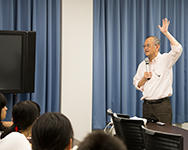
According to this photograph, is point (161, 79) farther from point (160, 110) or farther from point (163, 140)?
point (163, 140)

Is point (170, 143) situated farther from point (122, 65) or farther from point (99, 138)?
point (122, 65)

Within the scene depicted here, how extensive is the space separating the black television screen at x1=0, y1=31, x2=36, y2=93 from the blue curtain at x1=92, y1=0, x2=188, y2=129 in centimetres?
110

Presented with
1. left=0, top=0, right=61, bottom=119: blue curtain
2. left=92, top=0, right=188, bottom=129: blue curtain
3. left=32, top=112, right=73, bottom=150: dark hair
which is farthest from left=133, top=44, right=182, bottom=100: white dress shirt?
left=32, top=112, right=73, bottom=150: dark hair

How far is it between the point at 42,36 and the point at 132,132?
238cm

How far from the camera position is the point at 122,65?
496 centimetres

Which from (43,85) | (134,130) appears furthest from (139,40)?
(134,130)

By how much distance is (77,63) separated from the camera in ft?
15.5

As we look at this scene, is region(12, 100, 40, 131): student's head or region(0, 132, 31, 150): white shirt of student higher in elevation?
region(12, 100, 40, 131): student's head

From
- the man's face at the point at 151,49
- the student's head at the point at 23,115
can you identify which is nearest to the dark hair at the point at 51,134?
the student's head at the point at 23,115

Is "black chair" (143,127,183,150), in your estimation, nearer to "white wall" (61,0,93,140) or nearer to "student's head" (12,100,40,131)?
"student's head" (12,100,40,131)

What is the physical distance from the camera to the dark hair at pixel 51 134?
4.64 ft

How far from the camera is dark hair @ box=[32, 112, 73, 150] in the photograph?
142 centimetres

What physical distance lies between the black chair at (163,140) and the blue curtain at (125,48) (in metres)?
2.63

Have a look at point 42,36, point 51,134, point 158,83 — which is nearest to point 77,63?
point 42,36
